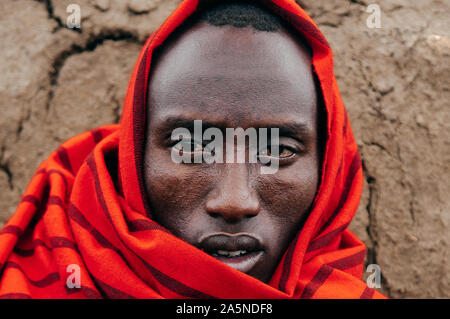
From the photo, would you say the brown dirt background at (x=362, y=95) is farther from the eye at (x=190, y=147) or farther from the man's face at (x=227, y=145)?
the eye at (x=190, y=147)

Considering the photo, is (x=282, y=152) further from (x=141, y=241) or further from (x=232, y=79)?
(x=141, y=241)

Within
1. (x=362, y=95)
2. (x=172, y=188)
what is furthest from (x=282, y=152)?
(x=362, y=95)

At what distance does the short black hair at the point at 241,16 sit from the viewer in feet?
4.25

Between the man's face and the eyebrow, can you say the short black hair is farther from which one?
the eyebrow

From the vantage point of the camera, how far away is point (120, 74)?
2.00 meters

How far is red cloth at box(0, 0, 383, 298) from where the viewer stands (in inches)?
47.6

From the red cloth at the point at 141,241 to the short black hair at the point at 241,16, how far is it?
1.4 inches

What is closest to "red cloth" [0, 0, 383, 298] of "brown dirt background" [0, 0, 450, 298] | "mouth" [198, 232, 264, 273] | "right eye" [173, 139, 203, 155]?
"mouth" [198, 232, 264, 273]

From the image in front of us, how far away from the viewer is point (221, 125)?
3.99 ft

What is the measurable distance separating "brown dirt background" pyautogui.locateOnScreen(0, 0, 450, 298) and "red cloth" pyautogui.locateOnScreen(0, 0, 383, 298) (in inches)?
16.0

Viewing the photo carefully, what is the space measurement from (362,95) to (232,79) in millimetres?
903
